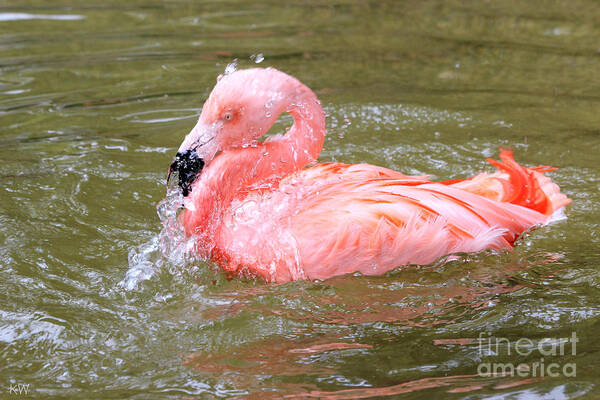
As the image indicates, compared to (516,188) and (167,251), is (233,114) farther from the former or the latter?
(516,188)

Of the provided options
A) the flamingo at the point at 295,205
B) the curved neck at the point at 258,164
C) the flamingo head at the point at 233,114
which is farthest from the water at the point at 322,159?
the flamingo head at the point at 233,114

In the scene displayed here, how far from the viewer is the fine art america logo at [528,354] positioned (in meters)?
3.05

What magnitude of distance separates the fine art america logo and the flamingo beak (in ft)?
5.58

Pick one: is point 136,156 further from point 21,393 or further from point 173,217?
point 21,393

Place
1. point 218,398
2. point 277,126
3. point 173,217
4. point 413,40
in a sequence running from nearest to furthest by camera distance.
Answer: point 218,398
point 173,217
point 277,126
point 413,40

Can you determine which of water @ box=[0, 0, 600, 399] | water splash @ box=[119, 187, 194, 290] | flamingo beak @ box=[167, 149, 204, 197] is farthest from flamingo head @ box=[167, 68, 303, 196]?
water @ box=[0, 0, 600, 399]

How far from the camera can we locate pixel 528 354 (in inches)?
126

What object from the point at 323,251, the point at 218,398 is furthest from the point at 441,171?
the point at 218,398

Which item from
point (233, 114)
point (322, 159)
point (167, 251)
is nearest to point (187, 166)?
point (233, 114)

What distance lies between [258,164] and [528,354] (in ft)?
5.81

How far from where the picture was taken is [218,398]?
116 inches

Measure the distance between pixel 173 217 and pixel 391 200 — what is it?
1261 mm

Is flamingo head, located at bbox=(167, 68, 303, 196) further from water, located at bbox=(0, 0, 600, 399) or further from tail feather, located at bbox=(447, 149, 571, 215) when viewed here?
tail feather, located at bbox=(447, 149, 571, 215)

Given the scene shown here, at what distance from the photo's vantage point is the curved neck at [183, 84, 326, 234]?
13.0 feet
